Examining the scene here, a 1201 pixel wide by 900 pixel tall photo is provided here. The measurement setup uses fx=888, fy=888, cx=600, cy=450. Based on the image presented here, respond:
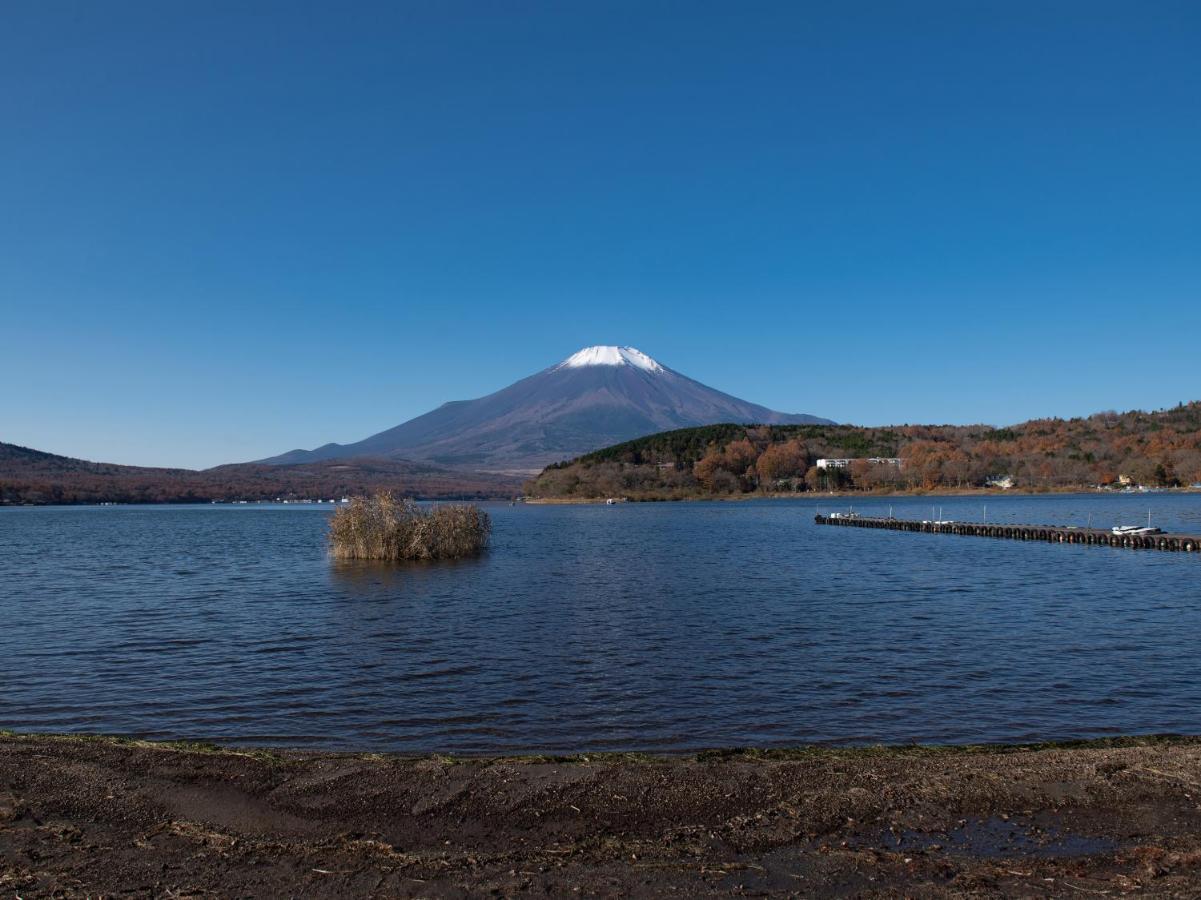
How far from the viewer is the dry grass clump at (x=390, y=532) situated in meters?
35.5

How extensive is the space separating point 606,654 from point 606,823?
8431 millimetres

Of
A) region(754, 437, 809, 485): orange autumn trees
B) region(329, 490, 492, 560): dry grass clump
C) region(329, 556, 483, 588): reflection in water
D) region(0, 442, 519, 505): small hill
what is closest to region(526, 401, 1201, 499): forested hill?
region(754, 437, 809, 485): orange autumn trees

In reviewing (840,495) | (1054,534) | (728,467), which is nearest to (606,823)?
(1054,534)

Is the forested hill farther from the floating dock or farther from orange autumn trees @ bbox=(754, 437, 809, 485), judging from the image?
the floating dock

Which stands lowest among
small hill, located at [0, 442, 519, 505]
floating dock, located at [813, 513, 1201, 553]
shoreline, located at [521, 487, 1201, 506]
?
floating dock, located at [813, 513, 1201, 553]

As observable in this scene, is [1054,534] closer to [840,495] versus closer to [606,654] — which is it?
[606,654]

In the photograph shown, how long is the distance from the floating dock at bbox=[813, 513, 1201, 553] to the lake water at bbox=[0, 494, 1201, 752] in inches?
252

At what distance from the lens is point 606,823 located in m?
7.08

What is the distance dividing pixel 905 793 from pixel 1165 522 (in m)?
58.9

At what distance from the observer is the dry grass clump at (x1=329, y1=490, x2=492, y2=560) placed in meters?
35.5

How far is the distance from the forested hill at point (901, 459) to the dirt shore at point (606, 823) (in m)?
131

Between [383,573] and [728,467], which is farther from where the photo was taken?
[728,467]

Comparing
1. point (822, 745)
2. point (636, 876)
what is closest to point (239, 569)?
point (822, 745)

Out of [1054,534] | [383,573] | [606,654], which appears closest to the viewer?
[606,654]
